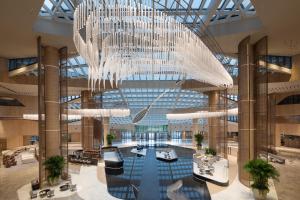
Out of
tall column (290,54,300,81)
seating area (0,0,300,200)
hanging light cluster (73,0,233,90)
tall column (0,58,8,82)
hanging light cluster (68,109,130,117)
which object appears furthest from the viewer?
hanging light cluster (68,109,130,117)

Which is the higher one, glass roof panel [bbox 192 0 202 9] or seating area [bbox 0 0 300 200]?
glass roof panel [bbox 192 0 202 9]

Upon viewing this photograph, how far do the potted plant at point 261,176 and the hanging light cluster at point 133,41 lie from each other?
24.2ft

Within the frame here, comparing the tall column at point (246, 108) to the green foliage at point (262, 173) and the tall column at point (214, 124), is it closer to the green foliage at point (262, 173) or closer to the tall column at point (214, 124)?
the green foliage at point (262, 173)

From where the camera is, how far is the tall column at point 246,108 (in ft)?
59.5

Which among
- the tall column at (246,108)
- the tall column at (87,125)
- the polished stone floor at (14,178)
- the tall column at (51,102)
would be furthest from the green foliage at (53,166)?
the tall column at (87,125)

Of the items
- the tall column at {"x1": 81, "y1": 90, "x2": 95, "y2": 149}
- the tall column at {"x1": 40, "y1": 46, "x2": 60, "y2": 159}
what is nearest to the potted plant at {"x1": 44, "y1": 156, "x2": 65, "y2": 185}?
the tall column at {"x1": 40, "y1": 46, "x2": 60, "y2": 159}

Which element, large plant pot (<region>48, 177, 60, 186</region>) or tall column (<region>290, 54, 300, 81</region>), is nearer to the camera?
large plant pot (<region>48, 177, 60, 186</region>)

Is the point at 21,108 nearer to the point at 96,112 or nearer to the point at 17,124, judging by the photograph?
the point at 17,124

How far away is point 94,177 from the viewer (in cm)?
2094

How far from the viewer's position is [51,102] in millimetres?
19656

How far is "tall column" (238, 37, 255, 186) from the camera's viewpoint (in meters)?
18.1

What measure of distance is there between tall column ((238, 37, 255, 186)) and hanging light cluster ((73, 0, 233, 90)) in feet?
30.5

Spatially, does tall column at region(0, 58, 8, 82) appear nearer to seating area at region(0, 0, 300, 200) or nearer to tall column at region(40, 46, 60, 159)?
seating area at region(0, 0, 300, 200)

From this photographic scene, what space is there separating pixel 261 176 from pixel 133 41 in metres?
11.2
